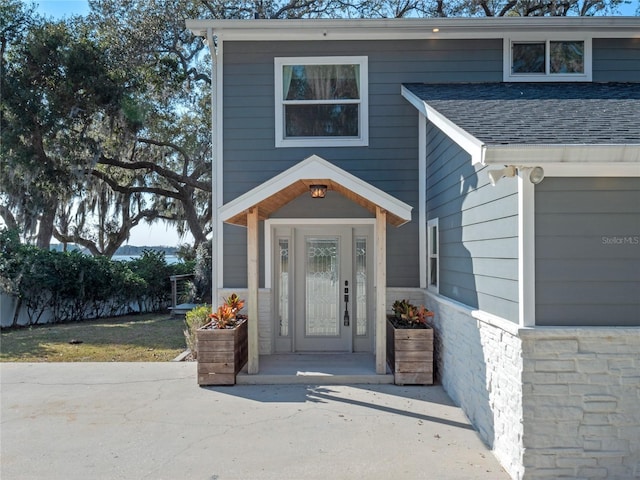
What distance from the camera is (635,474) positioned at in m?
3.31

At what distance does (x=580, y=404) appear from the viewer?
3.33 m

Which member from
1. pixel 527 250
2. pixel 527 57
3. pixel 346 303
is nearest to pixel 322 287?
pixel 346 303

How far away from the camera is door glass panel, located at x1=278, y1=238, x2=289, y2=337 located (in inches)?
279

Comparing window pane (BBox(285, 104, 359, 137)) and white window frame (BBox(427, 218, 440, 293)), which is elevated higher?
window pane (BBox(285, 104, 359, 137))

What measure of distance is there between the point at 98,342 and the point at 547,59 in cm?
899

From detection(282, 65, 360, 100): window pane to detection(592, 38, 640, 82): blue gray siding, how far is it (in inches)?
142

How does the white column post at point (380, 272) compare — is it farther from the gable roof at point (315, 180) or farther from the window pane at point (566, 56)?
the window pane at point (566, 56)

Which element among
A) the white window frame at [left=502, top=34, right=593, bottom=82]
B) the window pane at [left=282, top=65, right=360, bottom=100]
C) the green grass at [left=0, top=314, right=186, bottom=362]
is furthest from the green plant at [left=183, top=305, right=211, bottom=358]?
the white window frame at [left=502, top=34, right=593, bottom=82]

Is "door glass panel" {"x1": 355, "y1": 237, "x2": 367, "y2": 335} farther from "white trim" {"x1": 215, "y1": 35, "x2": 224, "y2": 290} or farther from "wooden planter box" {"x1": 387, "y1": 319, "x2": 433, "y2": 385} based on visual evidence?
"white trim" {"x1": 215, "y1": 35, "x2": 224, "y2": 290}

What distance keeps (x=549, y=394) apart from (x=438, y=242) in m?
2.93

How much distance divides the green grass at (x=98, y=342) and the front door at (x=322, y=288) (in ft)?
7.45

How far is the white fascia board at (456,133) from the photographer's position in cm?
336

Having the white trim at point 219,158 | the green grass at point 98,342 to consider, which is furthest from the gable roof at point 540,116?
the green grass at point 98,342

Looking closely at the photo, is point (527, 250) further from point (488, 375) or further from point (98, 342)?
point (98, 342)
